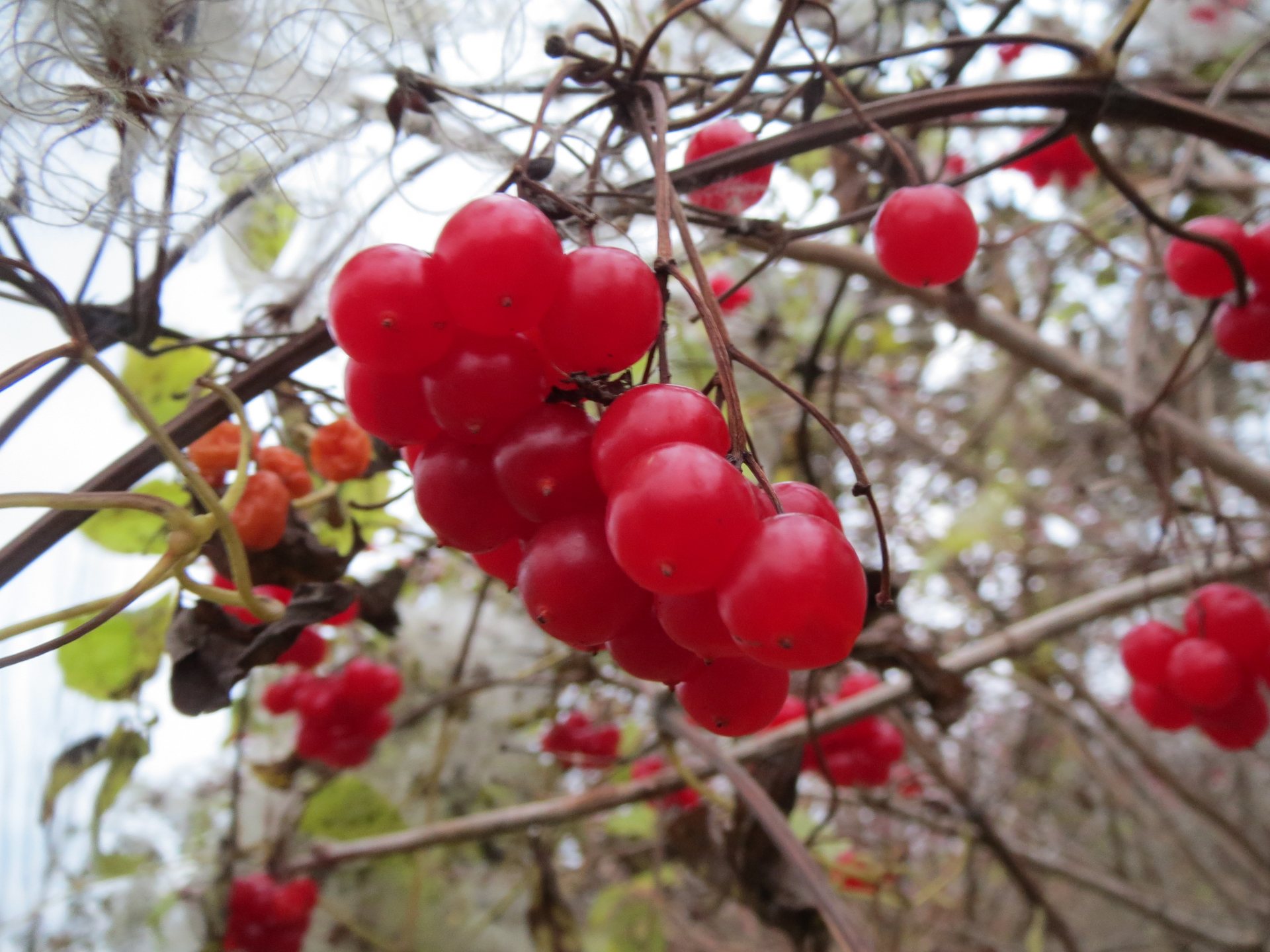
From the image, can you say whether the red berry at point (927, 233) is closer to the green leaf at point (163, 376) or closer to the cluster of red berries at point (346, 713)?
the green leaf at point (163, 376)

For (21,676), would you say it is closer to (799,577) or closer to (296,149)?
(296,149)

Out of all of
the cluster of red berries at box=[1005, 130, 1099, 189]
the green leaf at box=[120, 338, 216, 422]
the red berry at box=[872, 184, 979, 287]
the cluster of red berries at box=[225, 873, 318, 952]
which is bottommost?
the cluster of red berries at box=[225, 873, 318, 952]

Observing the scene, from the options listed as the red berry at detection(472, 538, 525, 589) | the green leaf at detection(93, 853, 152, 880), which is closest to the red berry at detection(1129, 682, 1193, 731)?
the red berry at detection(472, 538, 525, 589)

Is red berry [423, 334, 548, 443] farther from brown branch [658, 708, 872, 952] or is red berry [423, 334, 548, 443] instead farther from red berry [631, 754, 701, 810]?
red berry [631, 754, 701, 810]

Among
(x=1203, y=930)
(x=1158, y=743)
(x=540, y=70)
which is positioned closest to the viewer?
(x=540, y=70)

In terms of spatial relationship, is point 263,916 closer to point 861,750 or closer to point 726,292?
point 861,750

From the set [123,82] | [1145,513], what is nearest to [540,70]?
[123,82]
